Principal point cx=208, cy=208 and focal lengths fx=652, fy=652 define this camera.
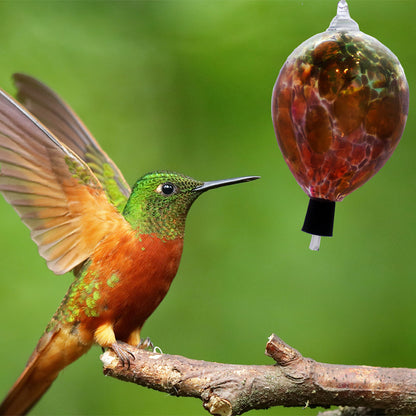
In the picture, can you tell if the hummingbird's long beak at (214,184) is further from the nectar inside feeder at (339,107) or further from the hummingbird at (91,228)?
the nectar inside feeder at (339,107)

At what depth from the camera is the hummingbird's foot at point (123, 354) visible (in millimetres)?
2209

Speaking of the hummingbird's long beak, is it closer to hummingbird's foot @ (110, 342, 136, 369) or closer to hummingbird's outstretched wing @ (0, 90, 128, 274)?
hummingbird's outstretched wing @ (0, 90, 128, 274)

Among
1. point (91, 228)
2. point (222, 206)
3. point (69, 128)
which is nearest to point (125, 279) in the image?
point (91, 228)

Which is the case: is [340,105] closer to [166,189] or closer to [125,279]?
[166,189]

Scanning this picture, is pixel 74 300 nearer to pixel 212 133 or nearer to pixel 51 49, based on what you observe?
pixel 212 133

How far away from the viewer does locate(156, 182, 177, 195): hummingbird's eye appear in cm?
235

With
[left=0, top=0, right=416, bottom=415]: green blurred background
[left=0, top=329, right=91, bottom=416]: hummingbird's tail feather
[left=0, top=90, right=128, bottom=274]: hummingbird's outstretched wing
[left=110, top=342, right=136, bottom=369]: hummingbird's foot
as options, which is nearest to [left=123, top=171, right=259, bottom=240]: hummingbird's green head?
[left=0, top=90, right=128, bottom=274]: hummingbird's outstretched wing

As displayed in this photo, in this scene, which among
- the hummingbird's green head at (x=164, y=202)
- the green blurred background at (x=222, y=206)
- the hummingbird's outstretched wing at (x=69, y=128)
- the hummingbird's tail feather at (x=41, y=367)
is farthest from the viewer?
the green blurred background at (x=222, y=206)

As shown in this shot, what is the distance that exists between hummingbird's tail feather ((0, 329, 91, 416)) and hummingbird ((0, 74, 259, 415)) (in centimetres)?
1

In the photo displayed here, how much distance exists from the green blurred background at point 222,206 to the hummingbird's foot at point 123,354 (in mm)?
1879

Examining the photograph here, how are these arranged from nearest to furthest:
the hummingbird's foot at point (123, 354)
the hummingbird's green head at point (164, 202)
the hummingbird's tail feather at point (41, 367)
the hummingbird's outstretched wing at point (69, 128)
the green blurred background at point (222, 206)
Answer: the hummingbird's foot at point (123, 354) < the hummingbird's green head at point (164, 202) < the hummingbird's tail feather at point (41, 367) < the hummingbird's outstretched wing at point (69, 128) < the green blurred background at point (222, 206)

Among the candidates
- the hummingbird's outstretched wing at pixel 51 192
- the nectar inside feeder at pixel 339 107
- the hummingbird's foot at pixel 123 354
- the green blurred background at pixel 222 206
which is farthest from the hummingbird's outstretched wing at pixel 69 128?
the green blurred background at pixel 222 206

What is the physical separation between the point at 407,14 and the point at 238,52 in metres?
1.03

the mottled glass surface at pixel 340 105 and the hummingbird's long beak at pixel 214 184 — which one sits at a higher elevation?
the mottled glass surface at pixel 340 105
